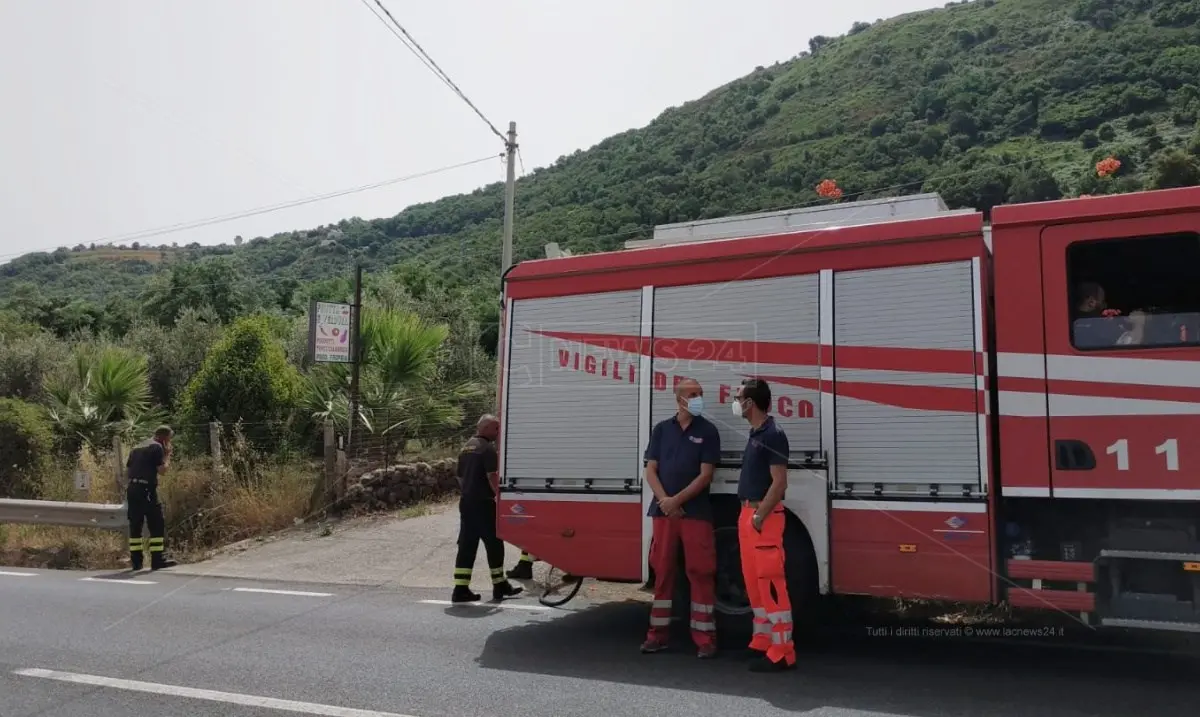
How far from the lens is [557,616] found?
322 inches

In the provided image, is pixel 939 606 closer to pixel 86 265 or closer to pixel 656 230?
pixel 656 230

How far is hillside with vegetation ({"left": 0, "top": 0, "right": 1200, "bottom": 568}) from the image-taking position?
1677cm

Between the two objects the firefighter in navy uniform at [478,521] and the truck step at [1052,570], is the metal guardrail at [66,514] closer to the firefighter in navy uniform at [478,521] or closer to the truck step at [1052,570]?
the firefighter in navy uniform at [478,521]

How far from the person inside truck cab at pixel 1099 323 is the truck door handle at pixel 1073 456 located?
0.61m

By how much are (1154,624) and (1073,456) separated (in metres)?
1.04

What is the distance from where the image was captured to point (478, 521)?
8.84 meters

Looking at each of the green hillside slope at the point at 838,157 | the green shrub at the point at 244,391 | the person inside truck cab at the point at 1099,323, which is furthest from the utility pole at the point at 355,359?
the person inside truck cab at the point at 1099,323

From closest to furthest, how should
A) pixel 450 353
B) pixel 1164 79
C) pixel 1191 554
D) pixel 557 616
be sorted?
pixel 1191 554 → pixel 557 616 → pixel 450 353 → pixel 1164 79

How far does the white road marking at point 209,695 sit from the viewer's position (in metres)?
5.36

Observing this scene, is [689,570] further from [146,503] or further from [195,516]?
[195,516]

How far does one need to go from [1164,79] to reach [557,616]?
165 feet

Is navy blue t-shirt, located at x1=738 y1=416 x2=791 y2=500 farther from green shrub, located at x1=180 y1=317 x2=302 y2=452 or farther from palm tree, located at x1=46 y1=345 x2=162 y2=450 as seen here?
palm tree, located at x1=46 y1=345 x2=162 y2=450

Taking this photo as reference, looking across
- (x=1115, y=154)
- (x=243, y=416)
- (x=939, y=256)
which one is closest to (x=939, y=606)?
(x=939, y=256)

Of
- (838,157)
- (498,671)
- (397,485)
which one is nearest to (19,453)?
(397,485)
